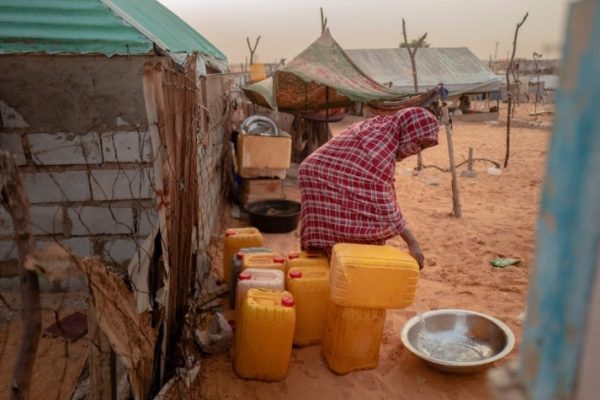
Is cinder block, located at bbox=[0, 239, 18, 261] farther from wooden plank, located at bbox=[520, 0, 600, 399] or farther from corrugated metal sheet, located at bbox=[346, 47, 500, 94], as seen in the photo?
corrugated metal sheet, located at bbox=[346, 47, 500, 94]

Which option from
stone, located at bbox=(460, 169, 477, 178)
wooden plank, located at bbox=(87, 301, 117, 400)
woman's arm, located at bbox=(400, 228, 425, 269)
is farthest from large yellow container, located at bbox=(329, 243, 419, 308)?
stone, located at bbox=(460, 169, 477, 178)

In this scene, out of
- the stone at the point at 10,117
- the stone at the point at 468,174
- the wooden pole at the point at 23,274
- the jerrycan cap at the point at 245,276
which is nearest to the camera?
the wooden pole at the point at 23,274

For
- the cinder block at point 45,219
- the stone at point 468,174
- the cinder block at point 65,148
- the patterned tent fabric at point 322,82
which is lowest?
the stone at point 468,174

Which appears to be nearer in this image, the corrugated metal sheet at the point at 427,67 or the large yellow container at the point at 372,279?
the large yellow container at the point at 372,279

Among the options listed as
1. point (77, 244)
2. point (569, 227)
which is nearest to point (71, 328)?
point (77, 244)

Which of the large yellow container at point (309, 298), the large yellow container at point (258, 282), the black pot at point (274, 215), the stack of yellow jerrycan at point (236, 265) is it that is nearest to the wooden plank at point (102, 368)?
the large yellow container at point (258, 282)

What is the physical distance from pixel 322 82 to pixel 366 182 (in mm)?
3050

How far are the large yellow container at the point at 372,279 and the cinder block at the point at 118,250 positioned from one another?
1.86 metres

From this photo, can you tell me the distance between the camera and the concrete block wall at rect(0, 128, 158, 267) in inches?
133

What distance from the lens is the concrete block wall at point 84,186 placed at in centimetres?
338

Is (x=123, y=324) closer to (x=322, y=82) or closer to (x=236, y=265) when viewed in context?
(x=236, y=265)

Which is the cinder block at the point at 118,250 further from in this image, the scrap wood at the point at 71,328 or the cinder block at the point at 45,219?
the scrap wood at the point at 71,328

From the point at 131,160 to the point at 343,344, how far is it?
6.96ft

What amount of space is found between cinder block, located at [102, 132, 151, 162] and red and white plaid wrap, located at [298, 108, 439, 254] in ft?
4.55
